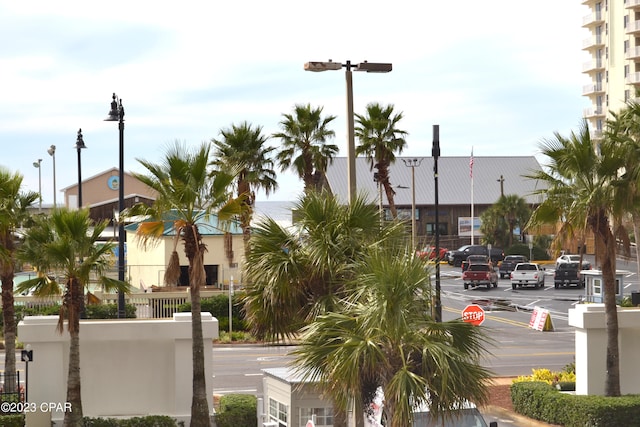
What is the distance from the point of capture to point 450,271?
79.2 meters

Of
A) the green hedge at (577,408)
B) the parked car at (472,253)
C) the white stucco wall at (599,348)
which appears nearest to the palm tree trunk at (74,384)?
the green hedge at (577,408)

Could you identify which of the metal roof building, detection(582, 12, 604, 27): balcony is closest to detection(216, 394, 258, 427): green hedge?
the metal roof building

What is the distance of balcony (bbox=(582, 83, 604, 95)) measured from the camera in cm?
10688

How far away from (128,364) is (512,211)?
68.3 m

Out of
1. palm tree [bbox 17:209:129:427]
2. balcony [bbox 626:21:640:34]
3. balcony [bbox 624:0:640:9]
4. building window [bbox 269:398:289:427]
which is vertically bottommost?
building window [bbox 269:398:289:427]

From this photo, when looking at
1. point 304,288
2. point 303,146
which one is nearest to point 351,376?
point 304,288

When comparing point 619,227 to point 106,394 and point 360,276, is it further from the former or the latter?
point 106,394

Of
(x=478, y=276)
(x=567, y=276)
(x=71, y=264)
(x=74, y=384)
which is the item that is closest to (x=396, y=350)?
(x=74, y=384)

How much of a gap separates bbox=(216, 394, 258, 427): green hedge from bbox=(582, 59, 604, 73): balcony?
9392cm

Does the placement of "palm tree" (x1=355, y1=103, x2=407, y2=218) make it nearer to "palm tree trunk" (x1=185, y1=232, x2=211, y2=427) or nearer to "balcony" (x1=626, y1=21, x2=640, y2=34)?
"palm tree trunk" (x1=185, y1=232, x2=211, y2=427)

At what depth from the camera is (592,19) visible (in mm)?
105125

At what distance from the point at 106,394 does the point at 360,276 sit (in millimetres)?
7897

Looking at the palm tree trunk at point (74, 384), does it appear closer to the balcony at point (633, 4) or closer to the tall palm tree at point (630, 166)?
the tall palm tree at point (630, 166)

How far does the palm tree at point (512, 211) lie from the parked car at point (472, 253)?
2.96 meters
